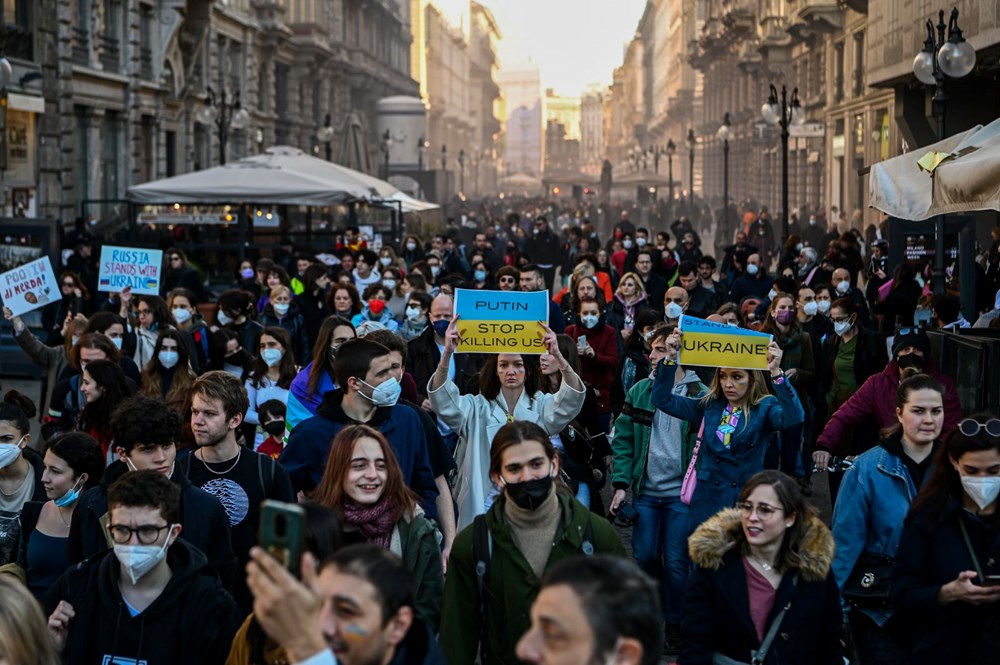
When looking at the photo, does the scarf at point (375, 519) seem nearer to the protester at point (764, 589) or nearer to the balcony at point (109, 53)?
the protester at point (764, 589)

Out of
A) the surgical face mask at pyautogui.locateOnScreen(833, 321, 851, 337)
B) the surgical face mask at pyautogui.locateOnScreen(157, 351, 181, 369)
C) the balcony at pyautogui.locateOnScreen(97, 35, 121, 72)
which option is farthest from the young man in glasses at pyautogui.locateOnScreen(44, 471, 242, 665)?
the balcony at pyautogui.locateOnScreen(97, 35, 121, 72)

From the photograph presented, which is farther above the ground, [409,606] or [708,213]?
[708,213]

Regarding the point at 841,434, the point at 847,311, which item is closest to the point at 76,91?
the point at 847,311

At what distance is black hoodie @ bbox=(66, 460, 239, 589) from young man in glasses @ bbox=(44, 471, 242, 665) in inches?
23.8

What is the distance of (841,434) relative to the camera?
8.46 metres

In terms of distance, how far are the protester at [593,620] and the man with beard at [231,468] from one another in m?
3.09

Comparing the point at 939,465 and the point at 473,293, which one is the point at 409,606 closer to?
the point at 939,465

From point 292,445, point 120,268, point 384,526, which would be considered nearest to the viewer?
point 384,526

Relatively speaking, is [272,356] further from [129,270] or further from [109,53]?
[109,53]

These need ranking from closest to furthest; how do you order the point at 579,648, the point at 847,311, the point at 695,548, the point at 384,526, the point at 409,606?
the point at 579,648 < the point at 409,606 < the point at 695,548 < the point at 384,526 < the point at 847,311

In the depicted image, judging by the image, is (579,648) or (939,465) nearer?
(579,648)

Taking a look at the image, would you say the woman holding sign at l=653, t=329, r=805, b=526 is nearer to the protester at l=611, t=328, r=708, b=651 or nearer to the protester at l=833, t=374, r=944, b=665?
the protester at l=611, t=328, r=708, b=651

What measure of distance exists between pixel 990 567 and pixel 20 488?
4.06 meters

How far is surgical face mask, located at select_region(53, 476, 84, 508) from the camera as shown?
6347mm
